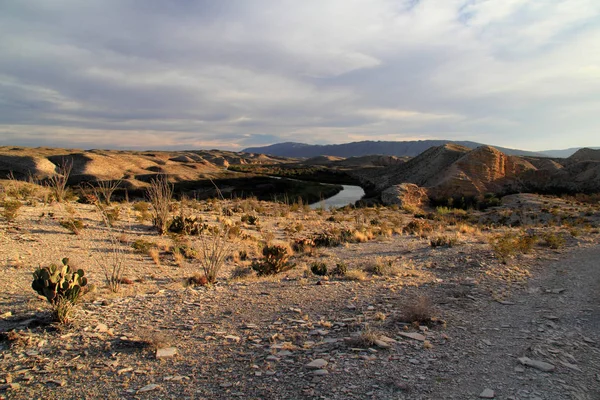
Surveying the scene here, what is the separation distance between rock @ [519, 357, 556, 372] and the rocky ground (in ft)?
0.09

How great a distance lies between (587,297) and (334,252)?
6.42 m

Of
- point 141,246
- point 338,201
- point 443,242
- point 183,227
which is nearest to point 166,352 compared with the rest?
point 141,246

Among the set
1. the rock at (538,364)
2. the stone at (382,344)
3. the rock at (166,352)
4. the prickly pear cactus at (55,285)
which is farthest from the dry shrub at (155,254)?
the rock at (538,364)

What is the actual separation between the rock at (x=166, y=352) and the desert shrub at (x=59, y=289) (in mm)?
1611

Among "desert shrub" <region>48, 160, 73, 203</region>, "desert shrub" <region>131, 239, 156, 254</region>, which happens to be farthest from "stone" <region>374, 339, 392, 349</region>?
"desert shrub" <region>48, 160, 73, 203</region>

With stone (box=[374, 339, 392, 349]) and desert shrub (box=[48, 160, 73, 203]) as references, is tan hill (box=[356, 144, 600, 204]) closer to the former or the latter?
desert shrub (box=[48, 160, 73, 203])

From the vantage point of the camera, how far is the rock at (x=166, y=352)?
392cm

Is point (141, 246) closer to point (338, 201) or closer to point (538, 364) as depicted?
point (538, 364)

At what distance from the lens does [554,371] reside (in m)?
3.74

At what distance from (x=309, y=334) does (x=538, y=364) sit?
100 inches

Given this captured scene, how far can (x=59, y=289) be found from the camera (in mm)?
4996

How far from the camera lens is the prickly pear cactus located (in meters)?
4.91

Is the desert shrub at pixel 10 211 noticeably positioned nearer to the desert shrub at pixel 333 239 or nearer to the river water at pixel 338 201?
the desert shrub at pixel 333 239

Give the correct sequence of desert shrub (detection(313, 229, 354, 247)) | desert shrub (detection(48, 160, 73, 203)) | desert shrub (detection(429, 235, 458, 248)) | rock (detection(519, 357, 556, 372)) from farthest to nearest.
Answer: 1. desert shrub (detection(48, 160, 73, 203))
2. desert shrub (detection(313, 229, 354, 247))
3. desert shrub (detection(429, 235, 458, 248))
4. rock (detection(519, 357, 556, 372))
